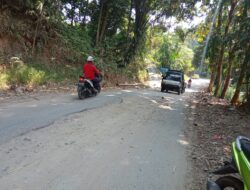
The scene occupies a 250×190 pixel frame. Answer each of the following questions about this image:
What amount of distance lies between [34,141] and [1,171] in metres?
1.61

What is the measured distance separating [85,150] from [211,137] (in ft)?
15.1

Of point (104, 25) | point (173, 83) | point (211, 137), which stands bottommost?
point (211, 137)

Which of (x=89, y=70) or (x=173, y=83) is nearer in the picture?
(x=89, y=70)

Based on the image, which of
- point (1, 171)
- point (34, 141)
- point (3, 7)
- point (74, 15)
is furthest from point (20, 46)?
point (1, 171)

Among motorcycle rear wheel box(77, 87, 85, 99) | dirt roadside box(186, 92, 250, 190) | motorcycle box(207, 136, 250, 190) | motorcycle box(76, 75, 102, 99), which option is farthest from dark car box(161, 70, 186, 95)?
motorcycle box(207, 136, 250, 190)

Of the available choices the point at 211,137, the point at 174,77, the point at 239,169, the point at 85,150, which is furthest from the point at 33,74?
the point at 174,77

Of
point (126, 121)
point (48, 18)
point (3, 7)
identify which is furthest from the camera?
point (48, 18)

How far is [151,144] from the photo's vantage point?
741 centimetres

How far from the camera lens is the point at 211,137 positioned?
9211mm

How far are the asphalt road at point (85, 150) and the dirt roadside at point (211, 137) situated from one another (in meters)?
0.28

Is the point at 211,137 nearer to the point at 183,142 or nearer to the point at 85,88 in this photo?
the point at 183,142

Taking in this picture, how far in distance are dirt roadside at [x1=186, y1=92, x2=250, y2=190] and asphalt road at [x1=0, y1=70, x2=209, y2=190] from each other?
281 millimetres

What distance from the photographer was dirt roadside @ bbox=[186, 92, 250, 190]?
6318 millimetres

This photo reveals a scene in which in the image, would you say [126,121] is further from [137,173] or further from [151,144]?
[137,173]
